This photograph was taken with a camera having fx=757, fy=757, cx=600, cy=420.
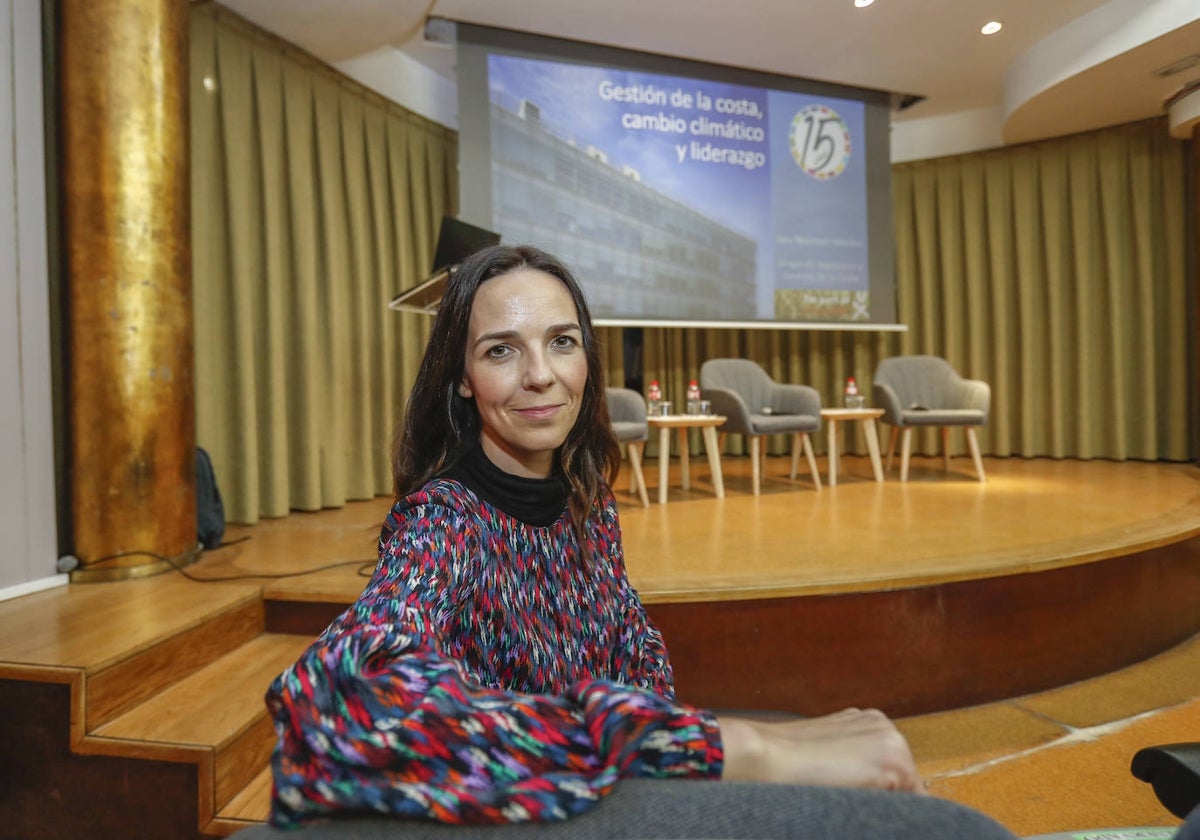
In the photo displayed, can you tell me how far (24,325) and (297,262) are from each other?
2.11m

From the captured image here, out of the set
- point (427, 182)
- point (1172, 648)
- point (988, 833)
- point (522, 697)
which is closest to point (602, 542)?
point (522, 697)

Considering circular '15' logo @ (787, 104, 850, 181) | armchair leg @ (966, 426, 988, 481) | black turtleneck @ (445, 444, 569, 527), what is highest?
circular '15' logo @ (787, 104, 850, 181)

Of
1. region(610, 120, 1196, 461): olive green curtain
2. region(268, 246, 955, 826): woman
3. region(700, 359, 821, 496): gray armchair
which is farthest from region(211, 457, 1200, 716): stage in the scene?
region(610, 120, 1196, 461): olive green curtain

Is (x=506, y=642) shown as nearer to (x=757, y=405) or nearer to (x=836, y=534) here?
(x=836, y=534)

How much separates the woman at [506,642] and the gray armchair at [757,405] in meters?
3.52

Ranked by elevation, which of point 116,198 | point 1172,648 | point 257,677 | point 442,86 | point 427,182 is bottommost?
point 1172,648

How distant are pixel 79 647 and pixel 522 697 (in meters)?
1.75

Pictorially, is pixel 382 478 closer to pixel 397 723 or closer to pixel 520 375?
pixel 520 375

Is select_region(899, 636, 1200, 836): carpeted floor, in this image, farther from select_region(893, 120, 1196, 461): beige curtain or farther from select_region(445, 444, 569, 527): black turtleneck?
select_region(893, 120, 1196, 461): beige curtain

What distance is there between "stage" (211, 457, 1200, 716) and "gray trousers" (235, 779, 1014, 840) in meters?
1.70

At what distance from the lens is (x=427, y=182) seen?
5.40m

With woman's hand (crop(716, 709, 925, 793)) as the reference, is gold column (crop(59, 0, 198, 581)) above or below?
above

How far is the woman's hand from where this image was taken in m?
0.50

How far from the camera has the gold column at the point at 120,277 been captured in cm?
246
